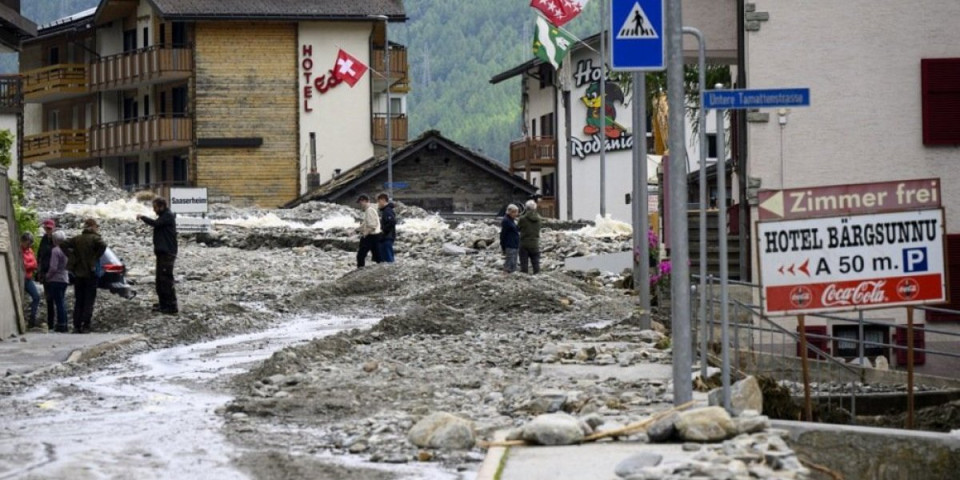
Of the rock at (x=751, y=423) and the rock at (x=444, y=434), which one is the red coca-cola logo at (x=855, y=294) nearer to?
the rock at (x=751, y=423)

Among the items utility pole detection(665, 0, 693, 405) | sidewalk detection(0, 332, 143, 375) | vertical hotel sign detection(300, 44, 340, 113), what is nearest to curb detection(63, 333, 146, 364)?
sidewalk detection(0, 332, 143, 375)

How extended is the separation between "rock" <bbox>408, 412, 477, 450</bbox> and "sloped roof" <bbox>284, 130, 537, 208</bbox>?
62.0 m

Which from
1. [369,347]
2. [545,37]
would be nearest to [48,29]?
[545,37]

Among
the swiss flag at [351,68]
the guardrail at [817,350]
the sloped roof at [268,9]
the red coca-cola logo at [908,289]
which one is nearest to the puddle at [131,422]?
the guardrail at [817,350]

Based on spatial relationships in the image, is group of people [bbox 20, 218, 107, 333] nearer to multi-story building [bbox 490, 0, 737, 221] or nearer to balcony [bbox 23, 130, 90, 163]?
multi-story building [bbox 490, 0, 737, 221]

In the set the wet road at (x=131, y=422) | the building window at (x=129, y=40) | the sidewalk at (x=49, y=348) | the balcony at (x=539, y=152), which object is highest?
the building window at (x=129, y=40)

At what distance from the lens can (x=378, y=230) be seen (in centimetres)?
3994

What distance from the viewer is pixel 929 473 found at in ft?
48.2

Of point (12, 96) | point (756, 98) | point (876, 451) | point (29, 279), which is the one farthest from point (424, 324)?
point (12, 96)

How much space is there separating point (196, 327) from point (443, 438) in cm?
1431

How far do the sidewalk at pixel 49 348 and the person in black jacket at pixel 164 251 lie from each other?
7.31 ft

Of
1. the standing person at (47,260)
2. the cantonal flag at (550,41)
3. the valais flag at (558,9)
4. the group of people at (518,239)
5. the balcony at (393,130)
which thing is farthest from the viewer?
the balcony at (393,130)

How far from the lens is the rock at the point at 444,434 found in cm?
1387

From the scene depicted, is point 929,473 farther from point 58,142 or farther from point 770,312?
point 58,142
